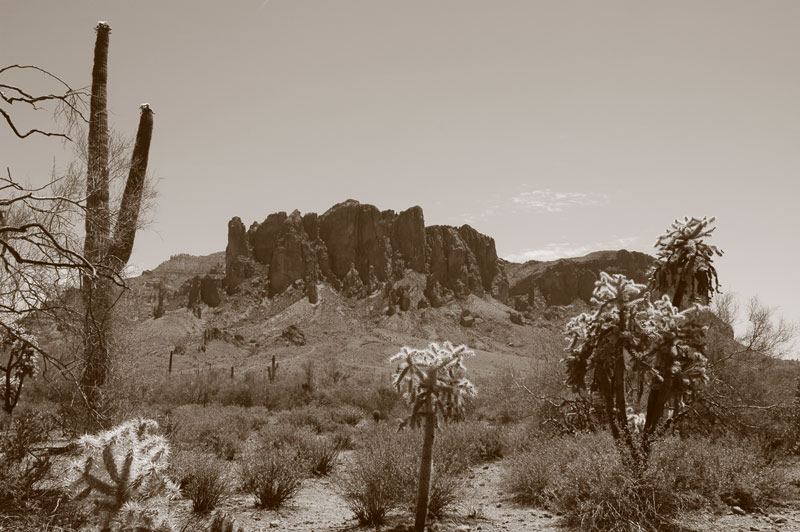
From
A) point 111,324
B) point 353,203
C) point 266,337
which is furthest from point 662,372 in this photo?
point 353,203

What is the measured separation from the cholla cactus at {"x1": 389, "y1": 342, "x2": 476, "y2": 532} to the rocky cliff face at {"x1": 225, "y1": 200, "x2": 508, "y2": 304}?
95297 millimetres

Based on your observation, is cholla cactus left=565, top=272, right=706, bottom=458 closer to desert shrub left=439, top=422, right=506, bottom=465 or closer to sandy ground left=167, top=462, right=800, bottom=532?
sandy ground left=167, top=462, right=800, bottom=532

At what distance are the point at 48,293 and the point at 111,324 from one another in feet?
15.4

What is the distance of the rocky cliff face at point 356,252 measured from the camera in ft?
349

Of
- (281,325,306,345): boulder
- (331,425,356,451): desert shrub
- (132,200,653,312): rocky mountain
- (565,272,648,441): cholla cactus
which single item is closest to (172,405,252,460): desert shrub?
(331,425,356,451): desert shrub

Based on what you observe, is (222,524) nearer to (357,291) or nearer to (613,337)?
(613,337)

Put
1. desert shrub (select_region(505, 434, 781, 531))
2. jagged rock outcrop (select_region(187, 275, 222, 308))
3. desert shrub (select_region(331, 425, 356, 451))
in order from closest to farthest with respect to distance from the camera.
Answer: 1. desert shrub (select_region(505, 434, 781, 531))
2. desert shrub (select_region(331, 425, 356, 451))
3. jagged rock outcrop (select_region(187, 275, 222, 308))

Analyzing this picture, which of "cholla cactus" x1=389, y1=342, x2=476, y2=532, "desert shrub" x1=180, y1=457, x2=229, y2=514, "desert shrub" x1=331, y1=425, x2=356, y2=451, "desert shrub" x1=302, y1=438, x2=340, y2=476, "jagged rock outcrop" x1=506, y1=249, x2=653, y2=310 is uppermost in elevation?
"jagged rock outcrop" x1=506, y1=249, x2=653, y2=310

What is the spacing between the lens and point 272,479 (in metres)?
9.34

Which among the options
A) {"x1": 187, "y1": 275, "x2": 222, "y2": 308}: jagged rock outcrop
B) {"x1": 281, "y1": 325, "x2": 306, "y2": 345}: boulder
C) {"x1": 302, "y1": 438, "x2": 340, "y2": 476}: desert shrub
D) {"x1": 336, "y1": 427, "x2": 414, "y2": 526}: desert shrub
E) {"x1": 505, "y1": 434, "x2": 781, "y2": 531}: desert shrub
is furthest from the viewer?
{"x1": 187, "y1": 275, "x2": 222, "y2": 308}: jagged rock outcrop

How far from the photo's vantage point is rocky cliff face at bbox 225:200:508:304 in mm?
106312

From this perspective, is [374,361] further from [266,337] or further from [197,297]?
[197,297]

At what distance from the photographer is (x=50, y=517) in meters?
5.53

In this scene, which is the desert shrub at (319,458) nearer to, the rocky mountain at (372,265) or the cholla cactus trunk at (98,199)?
the cholla cactus trunk at (98,199)
